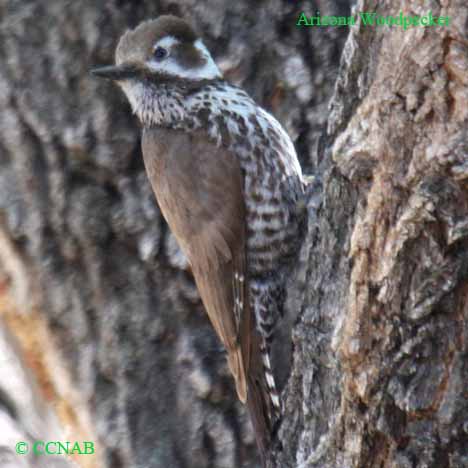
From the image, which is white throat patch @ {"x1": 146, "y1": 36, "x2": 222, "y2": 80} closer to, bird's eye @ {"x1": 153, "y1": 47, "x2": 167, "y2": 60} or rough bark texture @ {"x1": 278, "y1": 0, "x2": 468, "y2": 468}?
bird's eye @ {"x1": 153, "y1": 47, "x2": 167, "y2": 60}

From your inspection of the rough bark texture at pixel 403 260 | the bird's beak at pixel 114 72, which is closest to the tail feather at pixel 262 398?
the rough bark texture at pixel 403 260

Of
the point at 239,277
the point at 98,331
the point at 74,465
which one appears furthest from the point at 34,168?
the point at 74,465

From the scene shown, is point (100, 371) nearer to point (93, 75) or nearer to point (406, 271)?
point (93, 75)

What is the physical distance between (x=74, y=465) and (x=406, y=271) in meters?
1.63

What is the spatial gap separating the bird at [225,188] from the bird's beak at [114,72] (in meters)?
0.01

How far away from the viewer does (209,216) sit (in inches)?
131

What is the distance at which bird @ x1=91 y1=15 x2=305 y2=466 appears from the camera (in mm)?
3191

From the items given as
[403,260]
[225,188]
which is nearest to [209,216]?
[225,188]

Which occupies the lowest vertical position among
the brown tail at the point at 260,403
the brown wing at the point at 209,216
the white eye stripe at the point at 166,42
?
the brown tail at the point at 260,403

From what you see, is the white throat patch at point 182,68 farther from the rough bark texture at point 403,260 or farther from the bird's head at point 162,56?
the rough bark texture at point 403,260

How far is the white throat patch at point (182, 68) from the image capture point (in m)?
3.26

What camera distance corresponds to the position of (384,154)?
214 centimetres

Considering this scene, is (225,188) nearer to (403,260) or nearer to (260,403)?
(260,403)

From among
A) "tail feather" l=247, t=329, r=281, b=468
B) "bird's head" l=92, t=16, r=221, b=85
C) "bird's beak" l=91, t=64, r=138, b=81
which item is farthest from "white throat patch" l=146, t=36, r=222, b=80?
"tail feather" l=247, t=329, r=281, b=468
